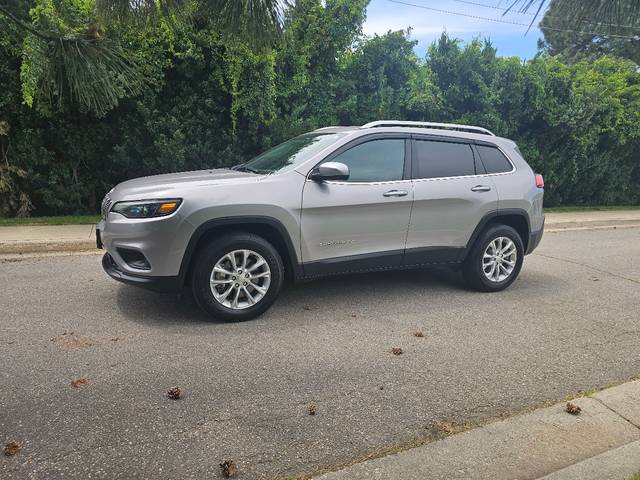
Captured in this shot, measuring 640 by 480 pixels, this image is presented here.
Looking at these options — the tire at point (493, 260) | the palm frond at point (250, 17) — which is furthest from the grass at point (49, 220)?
the palm frond at point (250, 17)

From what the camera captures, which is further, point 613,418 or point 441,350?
point 441,350

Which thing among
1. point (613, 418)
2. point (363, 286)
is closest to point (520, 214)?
point (363, 286)

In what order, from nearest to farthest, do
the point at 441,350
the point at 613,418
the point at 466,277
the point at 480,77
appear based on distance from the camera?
the point at 613,418 → the point at 441,350 → the point at 466,277 → the point at 480,77

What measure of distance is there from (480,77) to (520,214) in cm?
764

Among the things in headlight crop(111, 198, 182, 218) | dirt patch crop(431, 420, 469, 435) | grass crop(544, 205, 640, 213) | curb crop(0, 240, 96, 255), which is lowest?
grass crop(544, 205, 640, 213)

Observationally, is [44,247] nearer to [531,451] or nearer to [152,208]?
[152,208]

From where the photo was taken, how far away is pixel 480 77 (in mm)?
12688

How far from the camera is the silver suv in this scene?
4.52 metres

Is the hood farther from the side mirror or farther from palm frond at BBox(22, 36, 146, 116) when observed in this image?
palm frond at BBox(22, 36, 146, 116)

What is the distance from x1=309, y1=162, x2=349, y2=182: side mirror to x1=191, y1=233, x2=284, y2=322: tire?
0.77 meters

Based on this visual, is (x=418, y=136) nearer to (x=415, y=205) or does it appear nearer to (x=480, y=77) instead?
(x=415, y=205)

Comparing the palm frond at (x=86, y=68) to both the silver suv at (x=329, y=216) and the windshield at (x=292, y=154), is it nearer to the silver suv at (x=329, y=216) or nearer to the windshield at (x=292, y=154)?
the silver suv at (x=329, y=216)

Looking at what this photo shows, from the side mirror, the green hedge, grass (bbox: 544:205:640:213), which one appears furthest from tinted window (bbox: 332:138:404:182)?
grass (bbox: 544:205:640:213)

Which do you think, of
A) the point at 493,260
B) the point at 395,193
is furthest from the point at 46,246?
the point at 493,260
